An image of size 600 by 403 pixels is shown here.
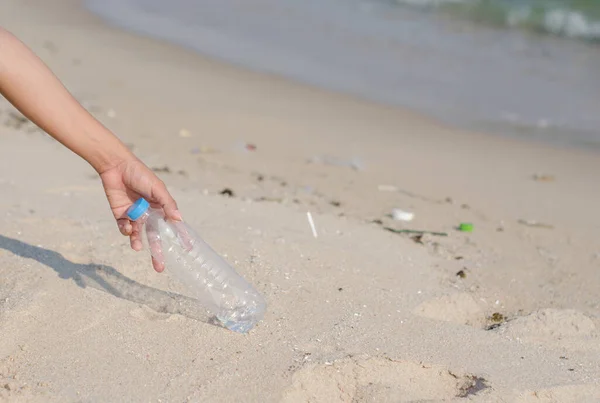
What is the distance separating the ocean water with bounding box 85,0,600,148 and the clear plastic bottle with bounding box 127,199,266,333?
399 centimetres

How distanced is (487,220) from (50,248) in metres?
2.46

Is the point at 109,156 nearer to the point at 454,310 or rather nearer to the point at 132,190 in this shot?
the point at 132,190

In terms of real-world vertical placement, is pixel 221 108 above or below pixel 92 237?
below

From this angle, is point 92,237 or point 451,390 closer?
point 451,390

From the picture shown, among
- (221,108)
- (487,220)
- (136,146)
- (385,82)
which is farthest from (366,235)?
(385,82)

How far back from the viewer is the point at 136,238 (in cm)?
296

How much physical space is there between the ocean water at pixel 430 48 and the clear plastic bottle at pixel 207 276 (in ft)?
13.1

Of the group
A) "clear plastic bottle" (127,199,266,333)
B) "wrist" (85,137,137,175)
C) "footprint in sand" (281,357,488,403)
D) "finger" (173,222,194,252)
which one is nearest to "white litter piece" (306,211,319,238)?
"clear plastic bottle" (127,199,266,333)

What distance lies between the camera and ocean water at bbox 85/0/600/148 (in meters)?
7.44

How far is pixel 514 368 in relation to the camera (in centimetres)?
306

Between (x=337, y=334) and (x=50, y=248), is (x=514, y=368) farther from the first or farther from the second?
(x=50, y=248)

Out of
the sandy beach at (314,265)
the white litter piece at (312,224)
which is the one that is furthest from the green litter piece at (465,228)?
the white litter piece at (312,224)

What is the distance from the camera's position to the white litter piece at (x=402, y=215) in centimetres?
473

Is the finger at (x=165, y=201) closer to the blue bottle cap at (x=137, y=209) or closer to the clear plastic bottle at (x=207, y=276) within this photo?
the blue bottle cap at (x=137, y=209)
